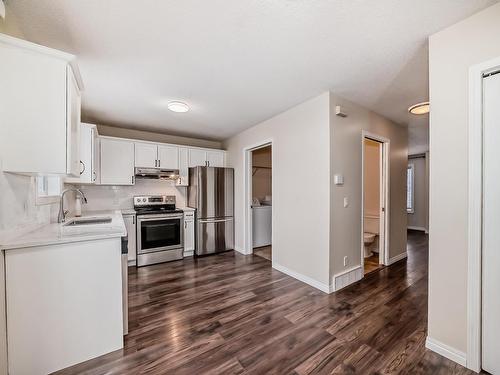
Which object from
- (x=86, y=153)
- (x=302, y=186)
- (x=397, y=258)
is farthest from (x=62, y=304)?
(x=397, y=258)

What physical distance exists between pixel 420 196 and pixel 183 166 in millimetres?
7029

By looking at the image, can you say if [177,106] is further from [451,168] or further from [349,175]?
[451,168]

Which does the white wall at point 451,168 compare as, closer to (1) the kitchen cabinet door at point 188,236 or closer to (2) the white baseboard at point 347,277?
(2) the white baseboard at point 347,277

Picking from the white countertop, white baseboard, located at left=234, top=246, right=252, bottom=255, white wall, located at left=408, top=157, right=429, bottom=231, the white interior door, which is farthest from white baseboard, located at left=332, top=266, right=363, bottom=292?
white wall, located at left=408, top=157, right=429, bottom=231

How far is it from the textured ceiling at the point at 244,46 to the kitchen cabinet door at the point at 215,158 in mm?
1837

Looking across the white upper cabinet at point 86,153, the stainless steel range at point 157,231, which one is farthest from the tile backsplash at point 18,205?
the stainless steel range at point 157,231

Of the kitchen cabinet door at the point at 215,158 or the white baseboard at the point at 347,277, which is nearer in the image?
the white baseboard at the point at 347,277

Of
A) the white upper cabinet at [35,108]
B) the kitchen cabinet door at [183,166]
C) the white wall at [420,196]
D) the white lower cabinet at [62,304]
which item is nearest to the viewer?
the white upper cabinet at [35,108]

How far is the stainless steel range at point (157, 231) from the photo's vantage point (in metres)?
3.60

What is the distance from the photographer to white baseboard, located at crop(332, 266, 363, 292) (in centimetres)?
268

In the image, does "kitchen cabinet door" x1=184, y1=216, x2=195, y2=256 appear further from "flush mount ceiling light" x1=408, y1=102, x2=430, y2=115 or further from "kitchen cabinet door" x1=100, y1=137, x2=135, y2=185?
"flush mount ceiling light" x1=408, y1=102, x2=430, y2=115

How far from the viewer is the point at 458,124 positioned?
60.3 inches

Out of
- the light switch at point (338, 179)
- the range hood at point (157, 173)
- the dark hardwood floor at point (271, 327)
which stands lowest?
the dark hardwood floor at point (271, 327)

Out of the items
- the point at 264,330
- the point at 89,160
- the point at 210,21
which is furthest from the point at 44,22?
the point at 264,330
